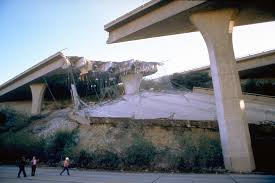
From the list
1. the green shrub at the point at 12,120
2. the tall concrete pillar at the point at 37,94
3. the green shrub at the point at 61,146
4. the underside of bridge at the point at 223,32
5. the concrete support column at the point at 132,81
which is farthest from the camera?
the concrete support column at the point at 132,81

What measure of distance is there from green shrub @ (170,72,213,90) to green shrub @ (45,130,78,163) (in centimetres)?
2578

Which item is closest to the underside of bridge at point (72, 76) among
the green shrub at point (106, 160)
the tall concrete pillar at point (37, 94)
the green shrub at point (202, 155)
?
the tall concrete pillar at point (37, 94)

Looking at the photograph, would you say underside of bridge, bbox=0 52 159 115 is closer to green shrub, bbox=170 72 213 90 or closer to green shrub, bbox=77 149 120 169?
green shrub, bbox=170 72 213 90

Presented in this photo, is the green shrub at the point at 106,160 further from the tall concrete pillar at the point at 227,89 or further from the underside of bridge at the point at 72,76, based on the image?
the underside of bridge at the point at 72,76

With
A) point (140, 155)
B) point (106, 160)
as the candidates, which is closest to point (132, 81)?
point (106, 160)

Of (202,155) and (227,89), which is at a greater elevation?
(227,89)

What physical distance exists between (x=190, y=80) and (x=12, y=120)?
91.6 feet

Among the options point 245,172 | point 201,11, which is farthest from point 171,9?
point 245,172

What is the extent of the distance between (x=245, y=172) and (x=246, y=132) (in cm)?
236

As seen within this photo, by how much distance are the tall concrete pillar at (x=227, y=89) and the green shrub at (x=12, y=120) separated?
2346cm

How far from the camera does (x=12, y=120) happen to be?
109 ft

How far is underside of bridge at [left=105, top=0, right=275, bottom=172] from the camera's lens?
1620cm

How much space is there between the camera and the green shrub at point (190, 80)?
4559 cm

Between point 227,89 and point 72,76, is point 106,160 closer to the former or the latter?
point 227,89
